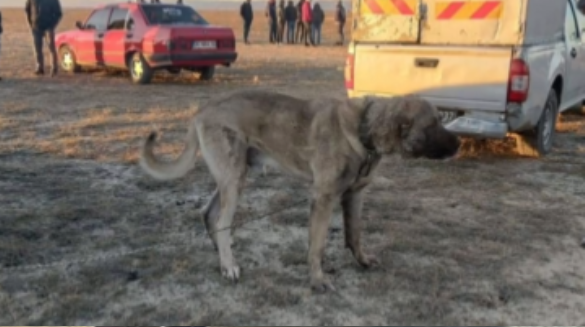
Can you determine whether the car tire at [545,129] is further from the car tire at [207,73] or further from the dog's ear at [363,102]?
the car tire at [207,73]

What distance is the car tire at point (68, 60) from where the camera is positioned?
16.0 meters

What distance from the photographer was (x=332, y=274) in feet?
13.9

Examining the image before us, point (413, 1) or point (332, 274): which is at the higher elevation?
point (413, 1)

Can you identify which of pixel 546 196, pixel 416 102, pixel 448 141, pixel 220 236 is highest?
pixel 416 102

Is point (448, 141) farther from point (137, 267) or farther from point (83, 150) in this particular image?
point (83, 150)

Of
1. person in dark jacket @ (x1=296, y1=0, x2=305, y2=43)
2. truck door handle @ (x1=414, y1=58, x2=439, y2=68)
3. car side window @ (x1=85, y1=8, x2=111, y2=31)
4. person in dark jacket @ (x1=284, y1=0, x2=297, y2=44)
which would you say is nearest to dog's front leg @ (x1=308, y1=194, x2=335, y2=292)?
truck door handle @ (x1=414, y1=58, x2=439, y2=68)

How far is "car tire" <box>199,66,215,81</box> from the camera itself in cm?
1499

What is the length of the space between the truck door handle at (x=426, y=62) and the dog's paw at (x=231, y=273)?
405 cm

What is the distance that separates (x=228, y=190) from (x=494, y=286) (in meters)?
1.91

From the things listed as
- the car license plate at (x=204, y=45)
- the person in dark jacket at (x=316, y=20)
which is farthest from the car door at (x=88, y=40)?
the person in dark jacket at (x=316, y=20)

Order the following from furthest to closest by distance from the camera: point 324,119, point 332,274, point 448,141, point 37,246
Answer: point 37,246
point 332,274
point 324,119
point 448,141

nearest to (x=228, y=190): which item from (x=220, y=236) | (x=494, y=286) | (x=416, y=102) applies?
(x=220, y=236)

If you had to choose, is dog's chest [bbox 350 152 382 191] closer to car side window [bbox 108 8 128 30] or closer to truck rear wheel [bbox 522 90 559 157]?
truck rear wheel [bbox 522 90 559 157]

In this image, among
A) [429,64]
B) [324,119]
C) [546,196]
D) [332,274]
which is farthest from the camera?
[429,64]
